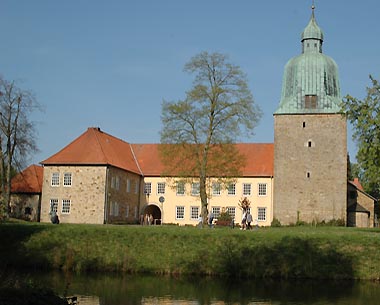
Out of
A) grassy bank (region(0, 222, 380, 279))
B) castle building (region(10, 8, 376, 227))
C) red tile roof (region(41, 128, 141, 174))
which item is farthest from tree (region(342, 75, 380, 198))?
red tile roof (region(41, 128, 141, 174))

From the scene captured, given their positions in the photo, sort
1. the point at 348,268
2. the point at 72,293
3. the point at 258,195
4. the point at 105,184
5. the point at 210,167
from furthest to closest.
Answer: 1. the point at 258,195
2. the point at 105,184
3. the point at 210,167
4. the point at 348,268
5. the point at 72,293

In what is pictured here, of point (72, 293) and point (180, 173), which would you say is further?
point (180, 173)

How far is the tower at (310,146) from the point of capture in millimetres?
46750

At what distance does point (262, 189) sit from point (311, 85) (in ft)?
34.0

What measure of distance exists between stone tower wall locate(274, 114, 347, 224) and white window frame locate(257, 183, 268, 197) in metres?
3.83

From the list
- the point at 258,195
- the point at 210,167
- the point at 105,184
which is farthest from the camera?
the point at 258,195

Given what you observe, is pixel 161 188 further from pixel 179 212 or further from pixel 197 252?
pixel 197 252

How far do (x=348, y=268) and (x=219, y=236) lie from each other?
6.15m

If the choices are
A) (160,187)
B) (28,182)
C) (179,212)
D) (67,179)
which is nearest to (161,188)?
(160,187)

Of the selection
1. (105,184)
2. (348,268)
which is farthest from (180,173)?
(348,268)

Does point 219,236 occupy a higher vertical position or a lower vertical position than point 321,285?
higher

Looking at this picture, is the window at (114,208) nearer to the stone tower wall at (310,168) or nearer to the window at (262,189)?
the window at (262,189)

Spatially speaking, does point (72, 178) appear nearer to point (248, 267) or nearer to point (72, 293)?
point (248, 267)

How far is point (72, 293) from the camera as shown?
19.6 m
